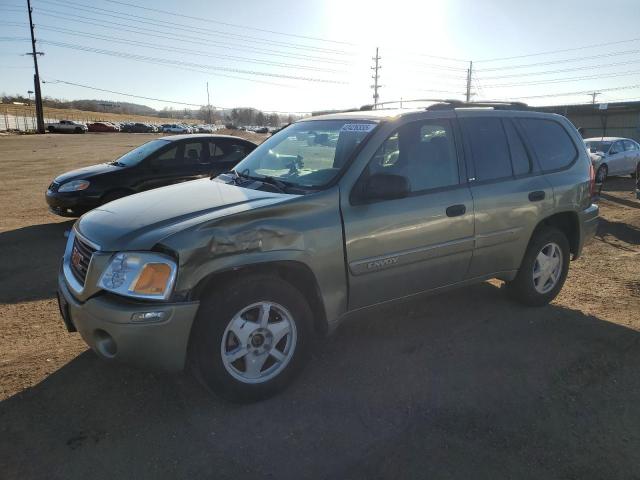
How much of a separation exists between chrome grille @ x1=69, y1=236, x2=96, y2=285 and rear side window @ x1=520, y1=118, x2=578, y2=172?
392cm

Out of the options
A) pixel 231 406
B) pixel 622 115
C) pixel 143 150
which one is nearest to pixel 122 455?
pixel 231 406

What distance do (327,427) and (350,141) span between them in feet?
6.72

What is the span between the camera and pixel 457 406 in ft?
10.5

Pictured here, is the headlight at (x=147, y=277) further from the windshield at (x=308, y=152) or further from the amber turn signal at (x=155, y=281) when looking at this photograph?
the windshield at (x=308, y=152)

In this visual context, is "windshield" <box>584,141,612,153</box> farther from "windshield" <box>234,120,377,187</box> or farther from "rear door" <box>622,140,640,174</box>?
"windshield" <box>234,120,377,187</box>

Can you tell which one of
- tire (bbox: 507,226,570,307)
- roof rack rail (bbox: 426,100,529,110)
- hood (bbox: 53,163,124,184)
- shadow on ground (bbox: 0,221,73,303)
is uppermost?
roof rack rail (bbox: 426,100,529,110)

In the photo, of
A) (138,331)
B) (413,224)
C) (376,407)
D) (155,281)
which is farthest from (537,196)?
(138,331)

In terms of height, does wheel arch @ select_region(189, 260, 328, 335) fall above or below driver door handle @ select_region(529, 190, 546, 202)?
below

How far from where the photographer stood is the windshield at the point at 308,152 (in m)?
3.66

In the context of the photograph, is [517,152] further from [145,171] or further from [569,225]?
[145,171]

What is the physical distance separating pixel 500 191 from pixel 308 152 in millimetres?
1705

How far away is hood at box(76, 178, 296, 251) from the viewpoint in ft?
9.69

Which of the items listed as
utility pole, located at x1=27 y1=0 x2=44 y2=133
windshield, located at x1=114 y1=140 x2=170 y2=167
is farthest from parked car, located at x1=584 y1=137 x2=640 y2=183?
utility pole, located at x1=27 y1=0 x2=44 y2=133

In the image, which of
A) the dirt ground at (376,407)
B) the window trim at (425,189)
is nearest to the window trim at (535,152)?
the window trim at (425,189)
